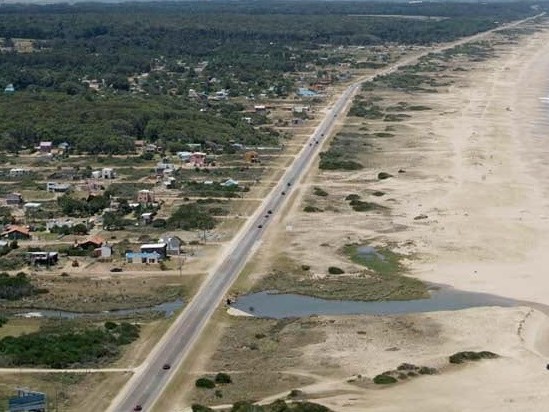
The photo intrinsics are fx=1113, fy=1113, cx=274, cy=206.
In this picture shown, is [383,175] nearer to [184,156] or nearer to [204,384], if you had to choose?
[184,156]

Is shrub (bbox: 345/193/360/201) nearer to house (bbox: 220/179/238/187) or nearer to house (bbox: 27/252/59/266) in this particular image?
house (bbox: 220/179/238/187)

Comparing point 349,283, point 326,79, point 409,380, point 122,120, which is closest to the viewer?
point 409,380

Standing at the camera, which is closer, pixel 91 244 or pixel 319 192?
pixel 91 244

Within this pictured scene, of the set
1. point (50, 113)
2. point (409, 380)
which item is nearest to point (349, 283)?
point (409, 380)

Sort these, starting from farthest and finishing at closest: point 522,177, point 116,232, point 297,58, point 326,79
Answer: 1. point 297,58
2. point 326,79
3. point 522,177
4. point 116,232

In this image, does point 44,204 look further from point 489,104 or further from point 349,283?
point 489,104

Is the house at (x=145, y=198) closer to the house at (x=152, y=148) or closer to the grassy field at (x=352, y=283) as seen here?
the grassy field at (x=352, y=283)

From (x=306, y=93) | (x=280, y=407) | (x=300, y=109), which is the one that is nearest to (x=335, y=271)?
(x=280, y=407)
